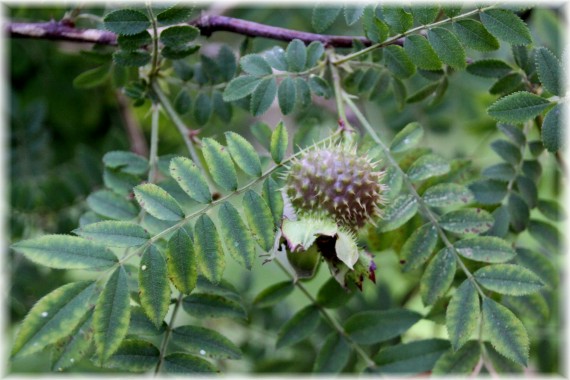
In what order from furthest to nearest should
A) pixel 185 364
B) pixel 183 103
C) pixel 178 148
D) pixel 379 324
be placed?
pixel 178 148 → pixel 183 103 → pixel 379 324 → pixel 185 364

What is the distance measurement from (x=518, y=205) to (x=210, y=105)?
34.0 inches

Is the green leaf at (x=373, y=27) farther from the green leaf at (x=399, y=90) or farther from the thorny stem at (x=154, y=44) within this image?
the thorny stem at (x=154, y=44)

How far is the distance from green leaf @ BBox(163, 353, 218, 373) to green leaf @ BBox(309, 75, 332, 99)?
27.2 inches

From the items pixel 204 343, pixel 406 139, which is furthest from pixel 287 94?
pixel 204 343

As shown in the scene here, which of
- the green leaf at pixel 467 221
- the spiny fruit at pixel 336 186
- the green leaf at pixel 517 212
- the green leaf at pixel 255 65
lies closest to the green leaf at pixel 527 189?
the green leaf at pixel 517 212

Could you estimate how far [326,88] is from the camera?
5.58 feet

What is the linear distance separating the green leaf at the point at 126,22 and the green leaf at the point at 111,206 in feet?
1.34

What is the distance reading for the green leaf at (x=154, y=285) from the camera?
1300mm

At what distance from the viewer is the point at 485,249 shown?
155 cm

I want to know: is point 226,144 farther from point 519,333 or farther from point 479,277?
point 519,333

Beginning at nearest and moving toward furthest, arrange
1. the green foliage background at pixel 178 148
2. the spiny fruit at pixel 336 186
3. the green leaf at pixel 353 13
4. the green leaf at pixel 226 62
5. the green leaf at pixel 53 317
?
the green leaf at pixel 53 317 → the spiny fruit at pixel 336 186 → the green leaf at pixel 353 13 → the green leaf at pixel 226 62 → the green foliage background at pixel 178 148

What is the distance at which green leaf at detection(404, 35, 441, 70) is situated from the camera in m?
1.56

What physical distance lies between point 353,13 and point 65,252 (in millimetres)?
838

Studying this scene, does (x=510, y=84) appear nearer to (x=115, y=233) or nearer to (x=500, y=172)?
(x=500, y=172)
